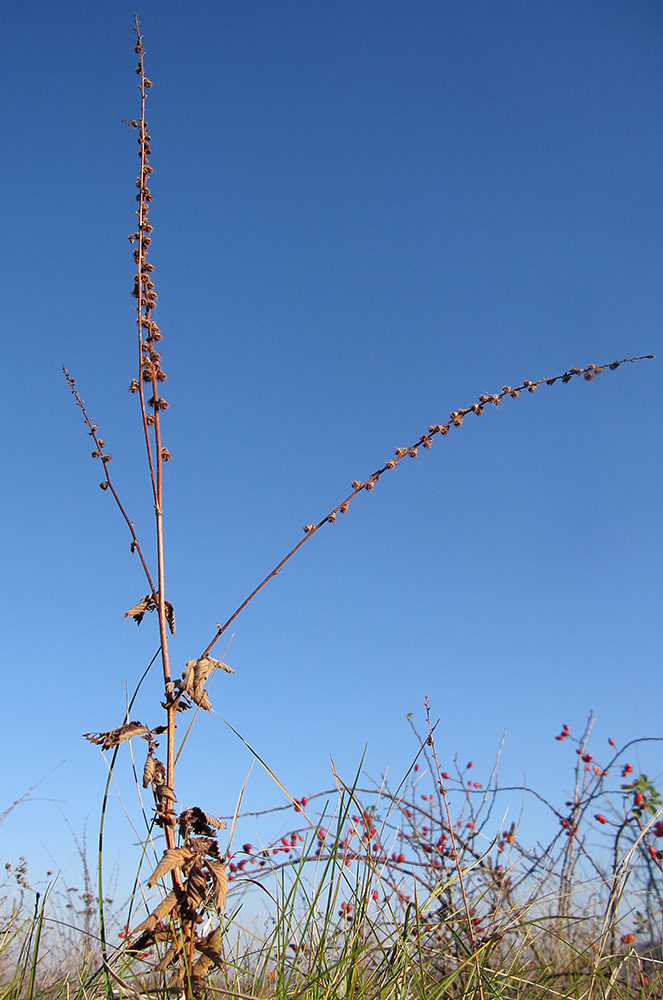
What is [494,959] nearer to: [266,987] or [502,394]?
[266,987]

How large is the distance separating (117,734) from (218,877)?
36 cm

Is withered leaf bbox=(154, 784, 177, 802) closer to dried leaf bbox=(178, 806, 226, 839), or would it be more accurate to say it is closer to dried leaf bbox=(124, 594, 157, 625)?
dried leaf bbox=(178, 806, 226, 839)

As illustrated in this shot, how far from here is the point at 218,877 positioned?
1.26 metres

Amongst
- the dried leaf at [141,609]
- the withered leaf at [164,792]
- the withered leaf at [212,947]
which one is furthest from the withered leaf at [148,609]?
the withered leaf at [212,947]

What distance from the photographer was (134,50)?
196 centimetres

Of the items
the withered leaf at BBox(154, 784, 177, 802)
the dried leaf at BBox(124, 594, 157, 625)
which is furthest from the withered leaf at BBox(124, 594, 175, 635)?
the withered leaf at BBox(154, 784, 177, 802)

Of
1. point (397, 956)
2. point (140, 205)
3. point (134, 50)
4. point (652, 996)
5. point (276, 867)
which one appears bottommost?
point (652, 996)

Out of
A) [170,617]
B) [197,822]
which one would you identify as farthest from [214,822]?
[170,617]

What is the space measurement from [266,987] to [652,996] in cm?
180

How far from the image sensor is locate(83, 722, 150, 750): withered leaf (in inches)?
52.7

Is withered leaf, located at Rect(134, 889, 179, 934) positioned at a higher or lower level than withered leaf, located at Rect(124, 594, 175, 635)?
lower

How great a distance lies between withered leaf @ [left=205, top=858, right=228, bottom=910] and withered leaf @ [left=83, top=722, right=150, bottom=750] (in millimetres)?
297

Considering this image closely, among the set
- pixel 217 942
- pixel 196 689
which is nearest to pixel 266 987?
pixel 217 942

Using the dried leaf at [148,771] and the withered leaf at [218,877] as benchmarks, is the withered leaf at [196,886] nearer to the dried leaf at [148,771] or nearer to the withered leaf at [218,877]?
the withered leaf at [218,877]
